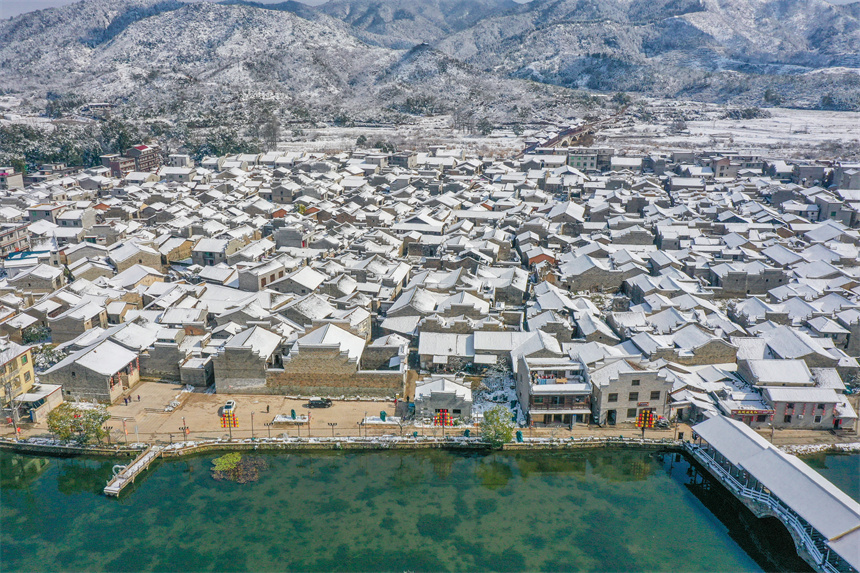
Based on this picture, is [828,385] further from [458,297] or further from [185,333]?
[185,333]

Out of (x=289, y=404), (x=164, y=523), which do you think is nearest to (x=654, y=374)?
Result: (x=289, y=404)

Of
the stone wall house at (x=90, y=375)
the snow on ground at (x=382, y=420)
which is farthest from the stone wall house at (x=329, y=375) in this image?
the stone wall house at (x=90, y=375)

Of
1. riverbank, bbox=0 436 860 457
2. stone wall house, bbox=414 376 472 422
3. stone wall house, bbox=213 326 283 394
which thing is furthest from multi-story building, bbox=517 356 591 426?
stone wall house, bbox=213 326 283 394

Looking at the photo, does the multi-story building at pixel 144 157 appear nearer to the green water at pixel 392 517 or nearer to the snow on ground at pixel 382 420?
the green water at pixel 392 517

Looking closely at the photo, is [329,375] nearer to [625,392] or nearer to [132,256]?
[625,392]

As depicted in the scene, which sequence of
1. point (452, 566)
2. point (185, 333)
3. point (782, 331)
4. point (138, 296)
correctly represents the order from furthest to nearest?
point (138, 296) < point (185, 333) < point (782, 331) < point (452, 566)

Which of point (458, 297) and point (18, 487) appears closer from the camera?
point (18, 487)

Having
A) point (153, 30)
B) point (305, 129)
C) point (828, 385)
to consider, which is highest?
point (153, 30)
